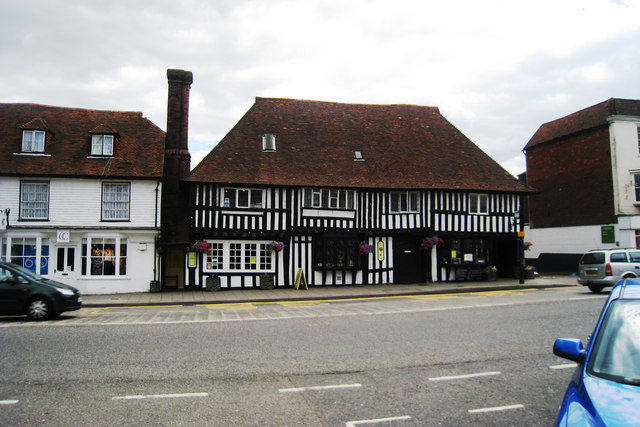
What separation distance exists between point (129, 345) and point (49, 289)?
18.8 feet

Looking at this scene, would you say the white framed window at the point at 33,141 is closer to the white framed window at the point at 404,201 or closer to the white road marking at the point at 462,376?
the white framed window at the point at 404,201

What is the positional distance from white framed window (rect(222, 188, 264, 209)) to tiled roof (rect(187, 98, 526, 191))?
2.27ft

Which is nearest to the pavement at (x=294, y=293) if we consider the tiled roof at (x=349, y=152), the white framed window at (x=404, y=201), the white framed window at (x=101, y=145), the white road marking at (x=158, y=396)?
the white framed window at (x=404, y=201)

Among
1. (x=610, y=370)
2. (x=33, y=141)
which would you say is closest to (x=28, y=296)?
(x=33, y=141)

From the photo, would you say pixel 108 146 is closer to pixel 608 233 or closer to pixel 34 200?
pixel 34 200

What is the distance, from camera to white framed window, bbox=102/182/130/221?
22.2 metres

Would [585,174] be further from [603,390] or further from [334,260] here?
[603,390]

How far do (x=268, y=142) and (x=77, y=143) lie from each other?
9506 mm

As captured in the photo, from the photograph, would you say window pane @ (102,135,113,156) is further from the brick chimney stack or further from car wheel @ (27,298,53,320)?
car wheel @ (27,298,53,320)

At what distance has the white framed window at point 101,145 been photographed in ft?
74.8

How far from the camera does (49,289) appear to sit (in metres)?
13.4

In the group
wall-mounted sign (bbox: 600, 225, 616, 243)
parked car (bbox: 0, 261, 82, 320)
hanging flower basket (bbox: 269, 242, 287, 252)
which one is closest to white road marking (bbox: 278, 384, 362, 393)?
parked car (bbox: 0, 261, 82, 320)

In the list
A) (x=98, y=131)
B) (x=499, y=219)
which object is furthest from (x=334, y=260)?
(x=98, y=131)

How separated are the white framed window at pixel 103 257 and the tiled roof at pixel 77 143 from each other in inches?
122
